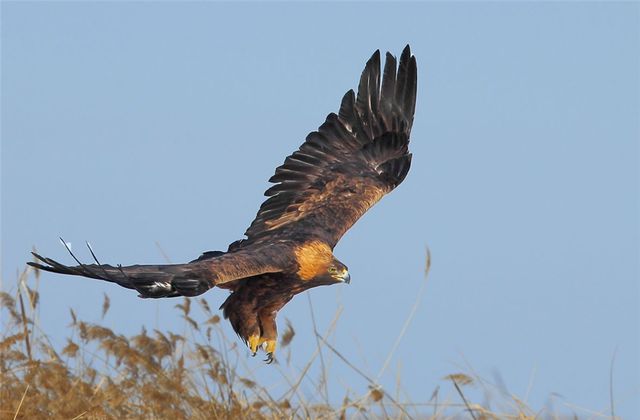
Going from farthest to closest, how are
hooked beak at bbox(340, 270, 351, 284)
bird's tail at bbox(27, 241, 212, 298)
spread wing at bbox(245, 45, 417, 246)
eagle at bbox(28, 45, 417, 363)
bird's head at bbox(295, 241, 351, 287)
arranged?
spread wing at bbox(245, 45, 417, 246) < hooked beak at bbox(340, 270, 351, 284) < bird's head at bbox(295, 241, 351, 287) < eagle at bbox(28, 45, 417, 363) < bird's tail at bbox(27, 241, 212, 298)

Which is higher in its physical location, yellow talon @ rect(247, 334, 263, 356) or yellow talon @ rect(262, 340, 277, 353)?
yellow talon @ rect(247, 334, 263, 356)

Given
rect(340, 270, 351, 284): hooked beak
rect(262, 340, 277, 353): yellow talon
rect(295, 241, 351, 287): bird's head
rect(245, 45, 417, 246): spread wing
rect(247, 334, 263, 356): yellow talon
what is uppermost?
rect(245, 45, 417, 246): spread wing

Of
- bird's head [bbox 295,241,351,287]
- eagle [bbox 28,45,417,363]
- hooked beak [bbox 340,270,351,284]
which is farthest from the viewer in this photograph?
hooked beak [bbox 340,270,351,284]

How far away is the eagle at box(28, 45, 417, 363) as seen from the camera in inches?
261

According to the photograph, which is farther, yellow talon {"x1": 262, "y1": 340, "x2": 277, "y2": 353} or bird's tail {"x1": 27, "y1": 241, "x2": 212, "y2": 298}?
yellow talon {"x1": 262, "y1": 340, "x2": 277, "y2": 353}

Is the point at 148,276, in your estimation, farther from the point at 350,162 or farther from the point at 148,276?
the point at 350,162

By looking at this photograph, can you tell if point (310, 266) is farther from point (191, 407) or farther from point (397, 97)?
point (397, 97)

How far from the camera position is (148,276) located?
6.39m

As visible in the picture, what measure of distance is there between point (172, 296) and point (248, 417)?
1.09m

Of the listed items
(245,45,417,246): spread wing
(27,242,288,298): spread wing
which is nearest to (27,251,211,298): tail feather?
(27,242,288,298): spread wing

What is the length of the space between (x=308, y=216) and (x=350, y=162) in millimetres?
947

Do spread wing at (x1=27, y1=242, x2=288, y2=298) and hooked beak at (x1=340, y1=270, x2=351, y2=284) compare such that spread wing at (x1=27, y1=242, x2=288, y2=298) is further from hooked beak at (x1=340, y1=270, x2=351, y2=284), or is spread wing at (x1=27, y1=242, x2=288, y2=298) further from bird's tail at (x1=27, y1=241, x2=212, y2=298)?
hooked beak at (x1=340, y1=270, x2=351, y2=284)

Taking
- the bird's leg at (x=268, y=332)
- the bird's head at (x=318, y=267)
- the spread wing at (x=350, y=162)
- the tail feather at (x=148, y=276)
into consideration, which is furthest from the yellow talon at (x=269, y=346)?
the tail feather at (x=148, y=276)

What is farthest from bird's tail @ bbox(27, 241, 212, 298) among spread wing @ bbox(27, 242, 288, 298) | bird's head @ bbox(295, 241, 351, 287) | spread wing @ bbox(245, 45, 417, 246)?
spread wing @ bbox(245, 45, 417, 246)
